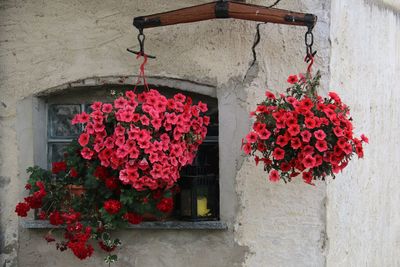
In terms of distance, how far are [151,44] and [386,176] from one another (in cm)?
235

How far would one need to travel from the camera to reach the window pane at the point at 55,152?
13.7ft

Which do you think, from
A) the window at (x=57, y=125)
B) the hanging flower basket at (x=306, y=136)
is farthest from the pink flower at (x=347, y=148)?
the window at (x=57, y=125)

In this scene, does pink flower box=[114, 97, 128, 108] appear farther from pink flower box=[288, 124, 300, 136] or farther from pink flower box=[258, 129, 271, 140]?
pink flower box=[288, 124, 300, 136]

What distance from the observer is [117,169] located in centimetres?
355

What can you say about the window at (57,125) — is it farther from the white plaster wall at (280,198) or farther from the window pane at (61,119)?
the white plaster wall at (280,198)

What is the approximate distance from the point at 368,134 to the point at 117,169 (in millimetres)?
2028

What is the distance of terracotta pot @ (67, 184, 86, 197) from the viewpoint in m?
3.91

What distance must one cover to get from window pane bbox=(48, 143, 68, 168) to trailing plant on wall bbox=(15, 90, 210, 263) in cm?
28

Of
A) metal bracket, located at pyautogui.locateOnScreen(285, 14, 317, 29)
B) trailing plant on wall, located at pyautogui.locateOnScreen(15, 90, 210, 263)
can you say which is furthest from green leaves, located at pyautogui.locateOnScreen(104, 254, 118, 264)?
metal bracket, located at pyautogui.locateOnScreen(285, 14, 317, 29)

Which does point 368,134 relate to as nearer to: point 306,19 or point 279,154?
point 306,19

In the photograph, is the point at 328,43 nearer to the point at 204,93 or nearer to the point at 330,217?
the point at 204,93

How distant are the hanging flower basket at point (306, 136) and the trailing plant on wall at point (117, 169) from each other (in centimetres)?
45

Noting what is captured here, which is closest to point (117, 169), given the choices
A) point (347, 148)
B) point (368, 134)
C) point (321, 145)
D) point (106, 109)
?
point (106, 109)

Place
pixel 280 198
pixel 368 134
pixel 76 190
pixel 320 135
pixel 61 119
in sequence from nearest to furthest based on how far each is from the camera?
pixel 320 135 → pixel 280 198 → pixel 76 190 → pixel 61 119 → pixel 368 134
